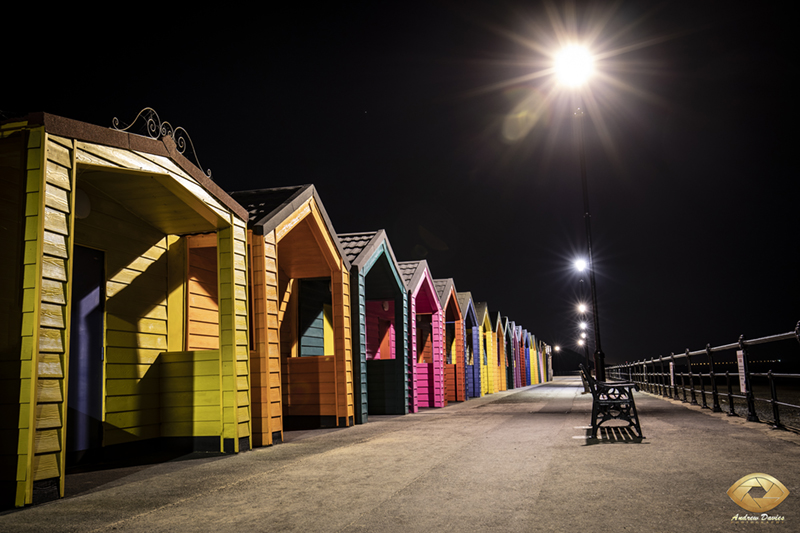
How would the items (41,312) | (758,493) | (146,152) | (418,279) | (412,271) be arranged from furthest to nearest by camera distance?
1. (412,271)
2. (418,279)
3. (146,152)
4. (41,312)
5. (758,493)

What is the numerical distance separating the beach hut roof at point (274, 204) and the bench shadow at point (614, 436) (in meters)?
5.55

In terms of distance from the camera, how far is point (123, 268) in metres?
8.20

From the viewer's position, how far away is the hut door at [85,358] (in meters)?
7.21

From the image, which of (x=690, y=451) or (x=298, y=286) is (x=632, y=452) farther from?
(x=298, y=286)

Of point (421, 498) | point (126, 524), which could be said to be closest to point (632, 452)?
point (421, 498)

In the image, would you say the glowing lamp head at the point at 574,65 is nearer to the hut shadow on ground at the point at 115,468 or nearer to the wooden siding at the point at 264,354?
the wooden siding at the point at 264,354

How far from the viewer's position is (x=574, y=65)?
15617 mm

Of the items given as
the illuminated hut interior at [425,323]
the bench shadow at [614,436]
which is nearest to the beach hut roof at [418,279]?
the illuminated hut interior at [425,323]

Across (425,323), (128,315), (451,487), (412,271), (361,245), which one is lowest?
(451,487)

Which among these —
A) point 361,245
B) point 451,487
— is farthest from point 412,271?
point 451,487

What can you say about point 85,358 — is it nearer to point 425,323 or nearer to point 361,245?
point 361,245

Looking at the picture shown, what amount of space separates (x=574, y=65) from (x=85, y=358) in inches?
533

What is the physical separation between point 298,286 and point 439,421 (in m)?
4.31

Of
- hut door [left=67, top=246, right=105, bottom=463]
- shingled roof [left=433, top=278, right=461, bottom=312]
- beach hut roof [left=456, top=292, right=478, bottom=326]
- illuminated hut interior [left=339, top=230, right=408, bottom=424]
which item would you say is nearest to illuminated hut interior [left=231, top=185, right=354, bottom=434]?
illuminated hut interior [left=339, top=230, right=408, bottom=424]
